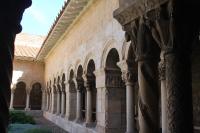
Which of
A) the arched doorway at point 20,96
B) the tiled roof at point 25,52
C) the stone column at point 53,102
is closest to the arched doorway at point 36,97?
the arched doorway at point 20,96

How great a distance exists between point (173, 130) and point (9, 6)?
7.13 feet

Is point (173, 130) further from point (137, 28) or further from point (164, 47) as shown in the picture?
point (137, 28)

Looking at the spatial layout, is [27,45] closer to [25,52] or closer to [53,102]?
[25,52]

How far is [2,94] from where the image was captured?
0.77 metres

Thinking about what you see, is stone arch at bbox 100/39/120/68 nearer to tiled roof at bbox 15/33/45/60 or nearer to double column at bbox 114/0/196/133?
double column at bbox 114/0/196/133

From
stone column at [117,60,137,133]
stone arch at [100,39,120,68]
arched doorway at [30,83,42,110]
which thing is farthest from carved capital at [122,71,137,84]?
arched doorway at [30,83,42,110]

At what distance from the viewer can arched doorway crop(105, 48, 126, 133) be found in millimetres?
8828

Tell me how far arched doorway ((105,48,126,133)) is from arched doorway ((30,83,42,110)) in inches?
751

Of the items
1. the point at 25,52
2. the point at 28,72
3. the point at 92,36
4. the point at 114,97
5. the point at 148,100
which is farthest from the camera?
the point at 25,52

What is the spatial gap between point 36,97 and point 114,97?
19.9 metres

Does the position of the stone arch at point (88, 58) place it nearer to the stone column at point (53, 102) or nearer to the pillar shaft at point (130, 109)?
the pillar shaft at point (130, 109)

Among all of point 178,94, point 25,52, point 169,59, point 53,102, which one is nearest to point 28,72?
point 25,52

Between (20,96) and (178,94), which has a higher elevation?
(178,94)

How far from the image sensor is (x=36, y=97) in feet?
91.5
